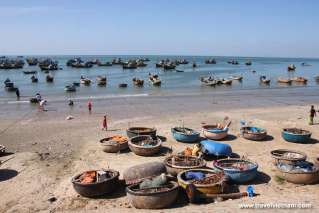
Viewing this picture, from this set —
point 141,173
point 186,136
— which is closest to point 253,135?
point 186,136

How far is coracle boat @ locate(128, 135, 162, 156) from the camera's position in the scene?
18000 mm

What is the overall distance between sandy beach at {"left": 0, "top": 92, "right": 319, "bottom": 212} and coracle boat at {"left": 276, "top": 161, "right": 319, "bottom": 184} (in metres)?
0.28

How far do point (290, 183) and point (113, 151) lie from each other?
8837 millimetres

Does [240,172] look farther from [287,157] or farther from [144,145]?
[144,145]

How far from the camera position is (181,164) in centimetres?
1557

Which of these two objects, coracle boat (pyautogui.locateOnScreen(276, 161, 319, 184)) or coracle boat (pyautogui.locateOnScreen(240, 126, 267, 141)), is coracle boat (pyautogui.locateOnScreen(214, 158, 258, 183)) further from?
coracle boat (pyautogui.locateOnScreen(240, 126, 267, 141))

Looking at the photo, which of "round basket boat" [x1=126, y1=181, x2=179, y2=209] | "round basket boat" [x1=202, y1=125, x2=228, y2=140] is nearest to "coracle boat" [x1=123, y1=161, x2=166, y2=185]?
"round basket boat" [x1=126, y1=181, x2=179, y2=209]

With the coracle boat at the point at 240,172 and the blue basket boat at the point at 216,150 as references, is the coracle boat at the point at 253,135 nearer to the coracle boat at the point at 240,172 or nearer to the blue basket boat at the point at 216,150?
the blue basket boat at the point at 216,150

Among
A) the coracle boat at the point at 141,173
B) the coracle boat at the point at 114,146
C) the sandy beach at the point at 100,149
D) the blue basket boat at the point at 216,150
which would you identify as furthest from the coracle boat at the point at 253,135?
the coracle boat at the point at 141,173

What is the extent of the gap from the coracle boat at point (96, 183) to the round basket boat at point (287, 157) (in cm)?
720

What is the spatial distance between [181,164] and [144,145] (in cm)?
363

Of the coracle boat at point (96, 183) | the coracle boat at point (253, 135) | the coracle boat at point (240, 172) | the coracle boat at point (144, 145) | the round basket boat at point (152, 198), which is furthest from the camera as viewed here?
the coracle boat at point (253, 135)

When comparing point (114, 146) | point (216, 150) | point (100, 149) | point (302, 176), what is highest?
point (216, 150)

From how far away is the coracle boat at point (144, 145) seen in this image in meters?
18.0
